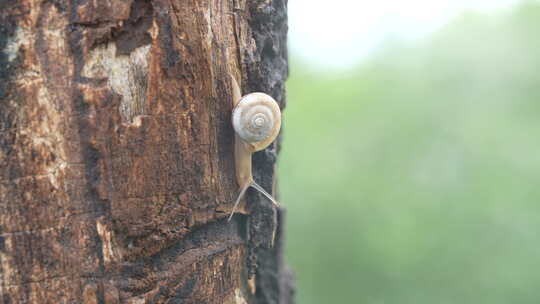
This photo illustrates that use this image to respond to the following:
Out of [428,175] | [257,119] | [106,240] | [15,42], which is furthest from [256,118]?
[428,175]

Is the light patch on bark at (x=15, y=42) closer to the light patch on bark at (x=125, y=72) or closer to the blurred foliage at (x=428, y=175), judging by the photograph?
the light patch on bark at (x=125, y=72)

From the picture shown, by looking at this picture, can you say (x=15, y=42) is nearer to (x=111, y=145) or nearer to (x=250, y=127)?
(x=111, y=145)

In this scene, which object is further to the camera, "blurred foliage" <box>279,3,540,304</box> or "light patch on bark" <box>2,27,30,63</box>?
"blurred foliage" <box>279,3,540,304</box>

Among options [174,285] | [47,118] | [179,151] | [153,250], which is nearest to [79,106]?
[47,118]

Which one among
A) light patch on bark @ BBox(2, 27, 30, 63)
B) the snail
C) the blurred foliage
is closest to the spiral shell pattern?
the snail

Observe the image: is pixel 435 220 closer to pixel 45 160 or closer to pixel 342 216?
pixel 342 216

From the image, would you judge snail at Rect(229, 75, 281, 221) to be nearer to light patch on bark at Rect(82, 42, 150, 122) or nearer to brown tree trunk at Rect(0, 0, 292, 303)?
brown tree trunk at Rect(0, 0, 292, 303)

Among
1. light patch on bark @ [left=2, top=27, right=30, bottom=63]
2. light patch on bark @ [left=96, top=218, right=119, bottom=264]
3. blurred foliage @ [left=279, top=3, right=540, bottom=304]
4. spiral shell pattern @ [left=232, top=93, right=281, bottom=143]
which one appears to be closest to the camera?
light patch on bark @ [left=2, top=27, right=30, bottom=63]
